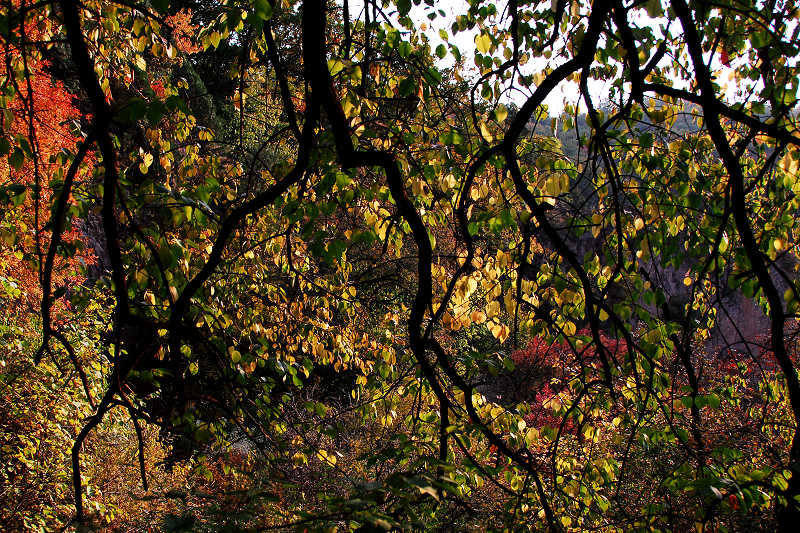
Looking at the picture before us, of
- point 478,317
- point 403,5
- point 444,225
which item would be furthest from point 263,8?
point 444,225

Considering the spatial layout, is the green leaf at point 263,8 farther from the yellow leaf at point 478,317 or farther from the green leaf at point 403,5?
the yellow leaf at point 478,317

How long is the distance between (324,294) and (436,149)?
54.6 inches

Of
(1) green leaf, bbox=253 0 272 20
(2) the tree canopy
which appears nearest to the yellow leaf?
(2) the tree canopy

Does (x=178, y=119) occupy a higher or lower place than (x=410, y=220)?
higher

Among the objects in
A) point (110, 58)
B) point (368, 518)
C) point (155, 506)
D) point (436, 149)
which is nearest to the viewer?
point (368, 518)

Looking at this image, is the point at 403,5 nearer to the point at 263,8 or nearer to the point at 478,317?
the point at 263,8

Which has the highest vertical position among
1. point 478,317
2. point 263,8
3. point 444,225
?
point 444,225

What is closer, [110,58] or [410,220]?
[410,220]

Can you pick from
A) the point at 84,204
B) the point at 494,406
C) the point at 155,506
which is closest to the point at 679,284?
the point at 155,506

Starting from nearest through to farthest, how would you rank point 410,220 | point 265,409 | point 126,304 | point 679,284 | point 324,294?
point 126,304, point 410,220, point 265,409, point 324,294, point 679,284

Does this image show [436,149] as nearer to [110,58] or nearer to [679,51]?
[679,51]

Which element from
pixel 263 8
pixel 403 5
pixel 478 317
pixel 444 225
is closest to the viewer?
pixel 263 8

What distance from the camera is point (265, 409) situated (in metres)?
2.72

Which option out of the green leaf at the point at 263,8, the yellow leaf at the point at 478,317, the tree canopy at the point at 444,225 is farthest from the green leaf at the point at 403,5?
the yellow leaf at the point at 478,317
